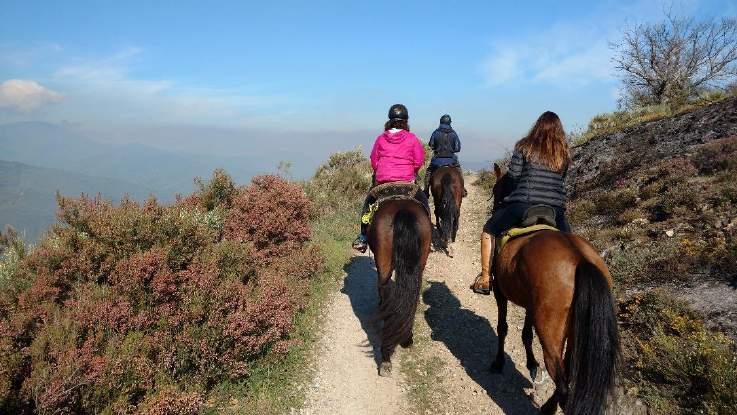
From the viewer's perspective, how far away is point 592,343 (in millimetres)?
3727

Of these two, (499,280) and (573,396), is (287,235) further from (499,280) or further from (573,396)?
(573,396)

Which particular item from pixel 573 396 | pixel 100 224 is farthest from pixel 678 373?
pixel 100 224

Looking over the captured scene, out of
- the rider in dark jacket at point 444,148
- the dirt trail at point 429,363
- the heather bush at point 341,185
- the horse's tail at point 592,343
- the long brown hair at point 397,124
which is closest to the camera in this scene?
the horse's tail at point 592,343

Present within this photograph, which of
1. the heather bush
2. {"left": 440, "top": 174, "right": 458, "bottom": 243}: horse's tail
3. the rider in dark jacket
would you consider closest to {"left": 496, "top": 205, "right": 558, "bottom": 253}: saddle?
{"left": 440, "top": 174, "right": 458, "bottom": 243}: horse's tail

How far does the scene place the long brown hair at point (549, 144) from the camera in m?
5.12

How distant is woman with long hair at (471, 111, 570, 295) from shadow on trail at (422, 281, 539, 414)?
7.15 feet

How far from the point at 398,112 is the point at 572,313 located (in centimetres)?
418

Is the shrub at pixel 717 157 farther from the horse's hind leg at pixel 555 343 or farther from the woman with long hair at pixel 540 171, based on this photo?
the horse's hind leg at pixel 555 343

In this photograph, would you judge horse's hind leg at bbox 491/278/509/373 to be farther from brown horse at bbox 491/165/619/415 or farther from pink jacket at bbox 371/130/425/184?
pink jacket at bbox 371/130/425/184

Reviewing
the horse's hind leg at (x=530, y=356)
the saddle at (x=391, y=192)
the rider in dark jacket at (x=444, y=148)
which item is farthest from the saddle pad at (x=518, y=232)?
the rider in dark jacket at (x=444, y=148)

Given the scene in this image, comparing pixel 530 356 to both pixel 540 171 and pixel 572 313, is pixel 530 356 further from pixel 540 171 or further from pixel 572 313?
pixel 540 171

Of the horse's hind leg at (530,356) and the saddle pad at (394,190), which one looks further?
the saddle pad at (394,190)

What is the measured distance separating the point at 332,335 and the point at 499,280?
10.1 feet

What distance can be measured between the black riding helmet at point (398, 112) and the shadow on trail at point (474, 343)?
365cm
